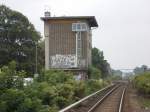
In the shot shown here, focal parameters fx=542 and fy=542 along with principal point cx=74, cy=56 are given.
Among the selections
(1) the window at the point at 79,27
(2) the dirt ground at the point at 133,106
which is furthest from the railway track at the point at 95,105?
(1) the window at the point at 79,27

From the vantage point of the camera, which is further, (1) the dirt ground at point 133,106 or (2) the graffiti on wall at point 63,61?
(2) the graffiti on wall at point 63,61

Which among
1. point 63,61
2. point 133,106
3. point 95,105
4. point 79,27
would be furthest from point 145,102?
point 79,27

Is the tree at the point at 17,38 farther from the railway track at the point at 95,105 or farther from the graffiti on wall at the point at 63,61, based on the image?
the railway track at the point at 95,105

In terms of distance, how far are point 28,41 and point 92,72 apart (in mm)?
13640

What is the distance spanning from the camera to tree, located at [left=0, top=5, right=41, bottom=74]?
303 feet

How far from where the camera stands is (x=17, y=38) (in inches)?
3725

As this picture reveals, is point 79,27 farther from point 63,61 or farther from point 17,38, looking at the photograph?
point 17,38

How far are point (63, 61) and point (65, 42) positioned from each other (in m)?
3.88

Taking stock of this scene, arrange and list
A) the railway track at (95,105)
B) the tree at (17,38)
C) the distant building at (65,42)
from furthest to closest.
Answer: the distant building at (65,42) → the tree at (17,38) → the railway track at (95,105)

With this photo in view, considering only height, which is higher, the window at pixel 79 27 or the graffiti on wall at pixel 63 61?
the window at pixel 79 27

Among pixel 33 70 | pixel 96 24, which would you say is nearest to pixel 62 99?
pixel 33 70

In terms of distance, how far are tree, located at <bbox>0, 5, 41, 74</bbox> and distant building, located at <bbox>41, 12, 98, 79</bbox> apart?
3.00 meters

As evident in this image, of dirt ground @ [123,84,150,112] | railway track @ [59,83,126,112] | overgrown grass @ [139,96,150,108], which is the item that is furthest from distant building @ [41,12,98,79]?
railway track @ [59,83,126,112]

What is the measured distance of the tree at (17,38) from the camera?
92.4m
